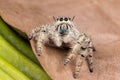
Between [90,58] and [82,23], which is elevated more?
[82,23]

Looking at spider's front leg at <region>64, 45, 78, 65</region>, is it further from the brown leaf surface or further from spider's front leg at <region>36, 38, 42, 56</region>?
spider's front leg at <region>36, 38, 42, 56</region>

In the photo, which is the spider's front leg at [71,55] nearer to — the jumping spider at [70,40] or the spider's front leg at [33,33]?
the jumping spider at [70,40]

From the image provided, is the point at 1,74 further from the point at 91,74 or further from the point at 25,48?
the point at 91,74

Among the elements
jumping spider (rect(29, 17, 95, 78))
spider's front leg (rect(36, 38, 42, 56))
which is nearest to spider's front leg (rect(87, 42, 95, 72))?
jumping spider (rect(29, 17, 95, 78))

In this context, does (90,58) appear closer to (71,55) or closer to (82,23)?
(71,55)

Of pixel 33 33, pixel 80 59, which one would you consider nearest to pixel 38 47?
pixel 33 33

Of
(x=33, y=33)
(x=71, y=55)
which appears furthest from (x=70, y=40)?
(x=33, y=33)

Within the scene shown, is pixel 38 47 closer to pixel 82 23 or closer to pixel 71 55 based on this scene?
pixel 71 55

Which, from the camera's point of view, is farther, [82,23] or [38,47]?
[82,23]
